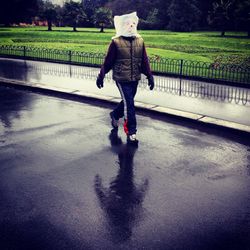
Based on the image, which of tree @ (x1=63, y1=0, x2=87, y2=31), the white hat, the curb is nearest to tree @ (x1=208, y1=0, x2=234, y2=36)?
tree @ (x1=63, y1=0, x2=87, y2=31)

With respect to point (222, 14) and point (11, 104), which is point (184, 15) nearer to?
point (222, 14)

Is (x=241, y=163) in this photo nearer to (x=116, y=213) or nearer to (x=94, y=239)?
(x=116, y=213)

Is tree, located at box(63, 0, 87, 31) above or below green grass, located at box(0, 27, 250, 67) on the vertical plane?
above

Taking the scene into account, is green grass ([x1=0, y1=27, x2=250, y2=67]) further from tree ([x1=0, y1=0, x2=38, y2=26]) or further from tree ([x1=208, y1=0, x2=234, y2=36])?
tree ([x1=0, y1=0, x2=38, y2=26])

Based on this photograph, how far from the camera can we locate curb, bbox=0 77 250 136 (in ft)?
22.5

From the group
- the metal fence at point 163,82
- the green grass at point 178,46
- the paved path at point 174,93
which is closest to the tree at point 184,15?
the green grass at point 178,46

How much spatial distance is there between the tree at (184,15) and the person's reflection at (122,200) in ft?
177

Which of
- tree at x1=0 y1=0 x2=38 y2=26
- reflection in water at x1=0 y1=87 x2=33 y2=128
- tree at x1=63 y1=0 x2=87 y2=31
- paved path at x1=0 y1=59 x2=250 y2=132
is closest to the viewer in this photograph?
reflection in water at x1=0 y1=87 x2=33 y2=128

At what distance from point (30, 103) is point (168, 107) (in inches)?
133

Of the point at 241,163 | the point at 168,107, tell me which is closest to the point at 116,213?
the point at 241,163

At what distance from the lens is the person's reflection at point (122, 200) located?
3551 millimetres

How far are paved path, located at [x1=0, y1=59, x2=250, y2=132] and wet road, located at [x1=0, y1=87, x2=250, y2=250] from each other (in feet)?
3.94

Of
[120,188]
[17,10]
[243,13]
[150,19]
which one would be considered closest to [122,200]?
[120,188]

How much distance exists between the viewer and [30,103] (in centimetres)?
890
